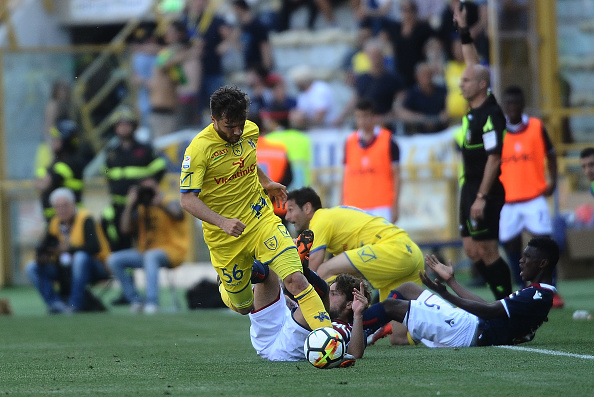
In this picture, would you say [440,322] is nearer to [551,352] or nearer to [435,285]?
[435,285]

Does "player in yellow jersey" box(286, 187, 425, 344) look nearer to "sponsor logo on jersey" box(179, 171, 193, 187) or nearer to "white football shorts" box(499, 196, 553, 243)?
"sponsor logo on jersey" box(179, 171, 193, 187)

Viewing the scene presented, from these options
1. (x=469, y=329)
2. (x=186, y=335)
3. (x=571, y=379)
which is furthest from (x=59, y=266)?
(x=571, y=379)

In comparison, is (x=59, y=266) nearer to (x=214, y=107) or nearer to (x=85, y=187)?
(x=85, y=187)

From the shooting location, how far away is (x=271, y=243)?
7.02m

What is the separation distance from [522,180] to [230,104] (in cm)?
580

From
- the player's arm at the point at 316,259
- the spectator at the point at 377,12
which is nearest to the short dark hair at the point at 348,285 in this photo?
the player's arm at the point at 316,259

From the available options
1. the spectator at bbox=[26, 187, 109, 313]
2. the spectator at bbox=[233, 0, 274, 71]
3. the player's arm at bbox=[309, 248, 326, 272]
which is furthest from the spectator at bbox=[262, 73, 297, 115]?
the player's arm at bbox=[309, 248, 326, 272]

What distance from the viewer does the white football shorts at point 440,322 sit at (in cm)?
766

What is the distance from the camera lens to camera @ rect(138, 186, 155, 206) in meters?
13.2

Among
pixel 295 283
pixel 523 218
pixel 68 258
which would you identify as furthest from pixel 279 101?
pixel 295 283

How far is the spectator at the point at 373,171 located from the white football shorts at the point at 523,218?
4.02 feet

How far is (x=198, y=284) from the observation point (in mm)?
13477

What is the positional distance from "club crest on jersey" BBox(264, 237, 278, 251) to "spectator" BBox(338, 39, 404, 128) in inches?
374

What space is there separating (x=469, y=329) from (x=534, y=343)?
1.98 ft
